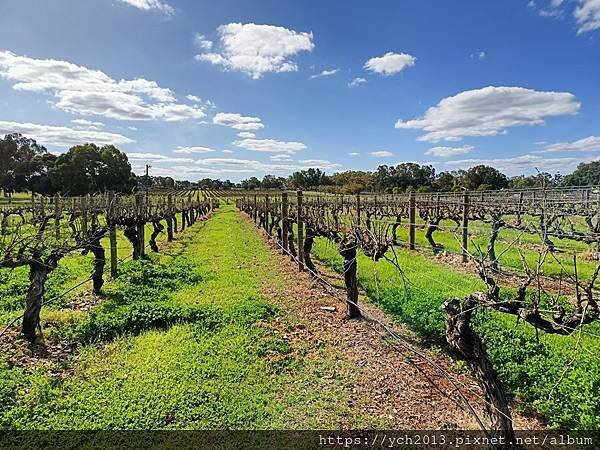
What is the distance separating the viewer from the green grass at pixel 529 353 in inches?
144

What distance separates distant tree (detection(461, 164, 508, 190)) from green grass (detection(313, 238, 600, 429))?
56.9 meters

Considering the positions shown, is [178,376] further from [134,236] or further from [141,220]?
[141,220]

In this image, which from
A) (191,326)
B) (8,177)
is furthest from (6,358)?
(8,177)

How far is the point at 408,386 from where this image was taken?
15.1ft

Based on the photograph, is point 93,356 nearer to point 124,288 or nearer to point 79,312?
point 79,312

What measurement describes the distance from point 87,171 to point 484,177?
5812cm

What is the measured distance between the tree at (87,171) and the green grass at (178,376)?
4409 cm

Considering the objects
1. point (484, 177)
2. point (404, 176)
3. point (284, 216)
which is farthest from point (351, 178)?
point (284, 216)

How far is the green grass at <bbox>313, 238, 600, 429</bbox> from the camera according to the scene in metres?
3.67

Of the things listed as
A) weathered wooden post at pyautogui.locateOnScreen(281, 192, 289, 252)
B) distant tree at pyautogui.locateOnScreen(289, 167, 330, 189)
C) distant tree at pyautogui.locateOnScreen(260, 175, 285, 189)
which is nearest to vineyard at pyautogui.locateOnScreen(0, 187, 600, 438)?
weathered wooden post at pyautogui.locateOnScreen(281, 192, 289, 252)

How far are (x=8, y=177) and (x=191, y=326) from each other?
64523 mm

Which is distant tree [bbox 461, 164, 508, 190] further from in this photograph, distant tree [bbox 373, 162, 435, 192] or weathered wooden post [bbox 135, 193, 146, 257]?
weathered wooden post [bbox 135, 193, 146, 257]

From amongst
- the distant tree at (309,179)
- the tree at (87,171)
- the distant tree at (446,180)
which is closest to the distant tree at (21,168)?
the tree at (87,171)

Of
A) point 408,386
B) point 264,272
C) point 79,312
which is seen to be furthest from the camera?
point 264,272
